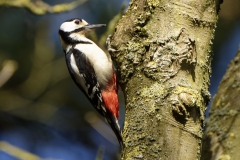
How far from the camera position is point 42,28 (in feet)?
15.3

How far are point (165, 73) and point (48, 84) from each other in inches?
103

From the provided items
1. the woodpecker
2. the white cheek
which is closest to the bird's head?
the white cheek

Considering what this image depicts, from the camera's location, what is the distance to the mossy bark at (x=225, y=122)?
2.73 meters

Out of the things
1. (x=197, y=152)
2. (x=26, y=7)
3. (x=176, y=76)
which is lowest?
(x=26, y=7)

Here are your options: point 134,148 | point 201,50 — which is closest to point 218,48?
point 201,50

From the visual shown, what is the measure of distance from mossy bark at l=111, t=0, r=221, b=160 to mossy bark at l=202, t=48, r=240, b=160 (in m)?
0.52

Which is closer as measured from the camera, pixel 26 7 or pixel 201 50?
pixel 201 50

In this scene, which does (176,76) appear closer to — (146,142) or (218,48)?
(146,142)

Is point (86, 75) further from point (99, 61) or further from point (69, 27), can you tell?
point (69, 27)

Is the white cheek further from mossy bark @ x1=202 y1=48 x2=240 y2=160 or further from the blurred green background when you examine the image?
mossy bark @ x1=202 y1=48 x2=240 y2=160

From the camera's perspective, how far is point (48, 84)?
4.76 meters

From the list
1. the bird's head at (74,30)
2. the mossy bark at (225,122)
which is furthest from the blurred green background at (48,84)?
the mossy bark at (225,122)

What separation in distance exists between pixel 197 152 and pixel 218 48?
2.72 m

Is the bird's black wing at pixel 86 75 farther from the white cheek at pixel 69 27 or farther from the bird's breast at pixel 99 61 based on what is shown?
the white cheek at pixel 69 27
